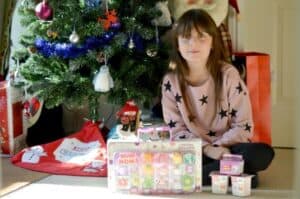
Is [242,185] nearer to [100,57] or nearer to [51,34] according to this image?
[100,57]

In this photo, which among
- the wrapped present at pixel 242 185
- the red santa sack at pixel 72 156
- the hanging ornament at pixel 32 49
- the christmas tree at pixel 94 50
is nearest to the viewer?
the wrapped present at pixel 242 185

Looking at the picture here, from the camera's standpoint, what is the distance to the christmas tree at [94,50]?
1.99 metres

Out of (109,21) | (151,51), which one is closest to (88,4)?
(109,21)

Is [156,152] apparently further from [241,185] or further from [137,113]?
[137,113]

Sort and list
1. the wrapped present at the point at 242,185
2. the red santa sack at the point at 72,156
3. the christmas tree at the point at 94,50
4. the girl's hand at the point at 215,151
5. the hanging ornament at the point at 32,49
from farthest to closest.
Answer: the hanging ornament at the point at 32,49 < the christmas tree at the point at 94,50 < the red santa sack at the point at 72,156 < the girl's hand at the point at 215,151 < the wrapped present at the point at 242,185

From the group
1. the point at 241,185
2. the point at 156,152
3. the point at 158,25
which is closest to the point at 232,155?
the point at 241,185

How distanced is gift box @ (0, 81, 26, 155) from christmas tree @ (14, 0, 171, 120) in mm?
93

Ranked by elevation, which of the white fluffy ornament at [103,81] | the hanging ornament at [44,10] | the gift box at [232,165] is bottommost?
the gift box at [232,165]

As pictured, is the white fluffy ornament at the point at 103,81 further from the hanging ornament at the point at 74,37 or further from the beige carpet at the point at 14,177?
the beige carpet at the point at 14,177

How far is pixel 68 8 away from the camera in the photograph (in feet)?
6.56

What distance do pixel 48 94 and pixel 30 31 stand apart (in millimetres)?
296

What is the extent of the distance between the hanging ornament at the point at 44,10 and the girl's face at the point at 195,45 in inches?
24.6

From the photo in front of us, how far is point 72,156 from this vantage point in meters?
2.01

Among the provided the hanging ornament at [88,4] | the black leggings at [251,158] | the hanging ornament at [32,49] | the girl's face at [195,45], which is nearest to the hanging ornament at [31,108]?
the hanging ornament at [32,49]
